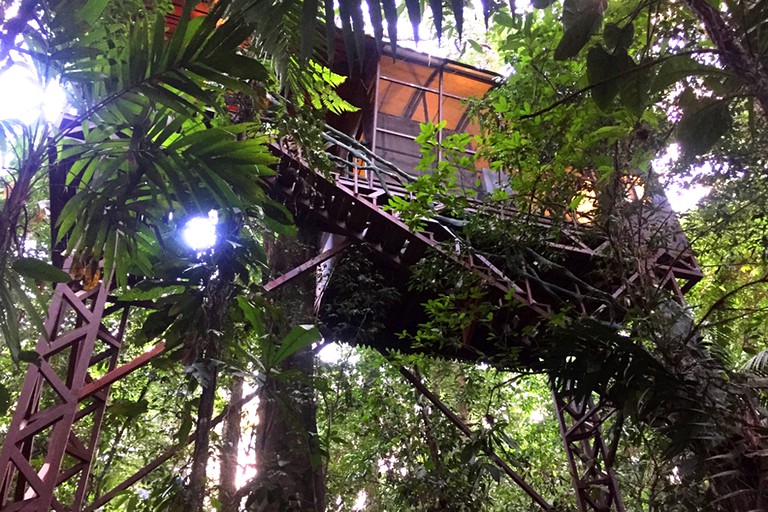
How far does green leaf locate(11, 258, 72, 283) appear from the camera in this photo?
1.74 metres

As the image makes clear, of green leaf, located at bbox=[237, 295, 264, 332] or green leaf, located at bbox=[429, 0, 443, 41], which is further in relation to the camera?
green leaf, located at bbox=[237, 295, 264, 332]

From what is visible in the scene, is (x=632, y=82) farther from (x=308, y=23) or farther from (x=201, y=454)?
(x=201, y=454)

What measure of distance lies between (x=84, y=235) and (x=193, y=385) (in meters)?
0.83

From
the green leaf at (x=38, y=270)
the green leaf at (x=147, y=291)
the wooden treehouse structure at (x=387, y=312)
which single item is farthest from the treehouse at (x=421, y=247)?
the green leaf at (x=38, y=270)

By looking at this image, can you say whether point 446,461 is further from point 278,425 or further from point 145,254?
point 145,254

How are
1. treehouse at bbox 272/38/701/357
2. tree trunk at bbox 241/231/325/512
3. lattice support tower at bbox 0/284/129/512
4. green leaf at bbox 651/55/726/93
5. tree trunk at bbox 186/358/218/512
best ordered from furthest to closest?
treehouse at bbox 272/38/701/357 < tree trunk at bbox 241/231/325/512 < lattice support tower at bbox 0/284/129/512 < tree trunk at bbox 186/358/218/512 < green leaf at bbox 651/55/726/93

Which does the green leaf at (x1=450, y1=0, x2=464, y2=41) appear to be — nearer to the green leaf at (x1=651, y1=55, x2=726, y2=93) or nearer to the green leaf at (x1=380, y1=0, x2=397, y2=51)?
the green leaf at (x1=380, y1=0, x2=397, y2=51)

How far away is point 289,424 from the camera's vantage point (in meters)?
3.08

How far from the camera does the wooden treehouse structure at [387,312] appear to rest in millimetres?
3281

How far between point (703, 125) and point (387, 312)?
4.19m

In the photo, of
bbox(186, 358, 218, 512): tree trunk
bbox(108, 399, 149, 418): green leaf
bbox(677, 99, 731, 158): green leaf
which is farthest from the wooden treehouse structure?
bbox(677, 99, 731, 158): green leaf

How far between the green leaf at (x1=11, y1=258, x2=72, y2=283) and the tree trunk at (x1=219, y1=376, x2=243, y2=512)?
5.16ft

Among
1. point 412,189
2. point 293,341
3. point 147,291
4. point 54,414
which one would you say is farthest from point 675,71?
point 54,414

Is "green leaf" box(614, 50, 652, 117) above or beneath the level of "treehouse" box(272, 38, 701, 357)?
beneath
